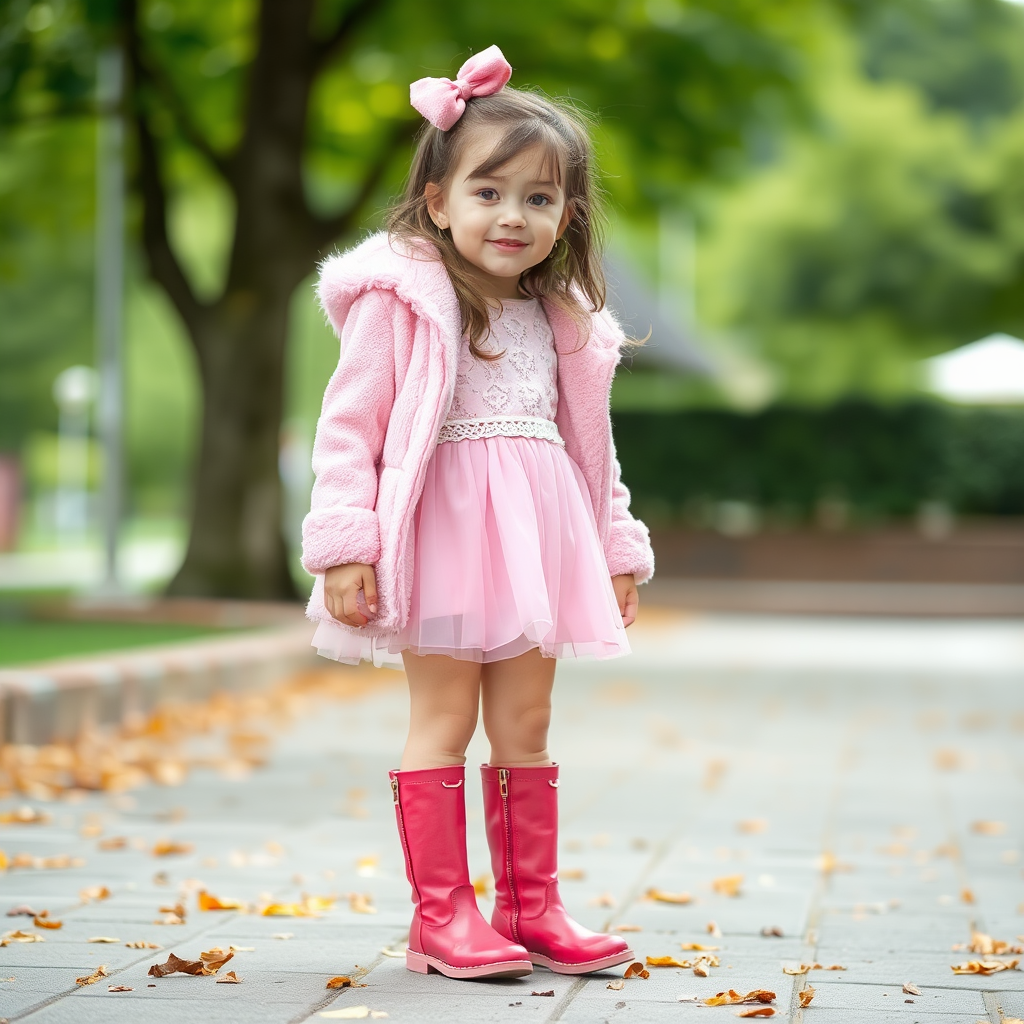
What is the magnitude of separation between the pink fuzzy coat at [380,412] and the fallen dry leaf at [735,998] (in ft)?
2.93

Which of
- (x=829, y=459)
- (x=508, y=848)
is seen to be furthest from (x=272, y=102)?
(x=508, y=848)

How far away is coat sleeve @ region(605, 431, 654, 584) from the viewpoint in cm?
353

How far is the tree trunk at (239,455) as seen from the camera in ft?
40.8

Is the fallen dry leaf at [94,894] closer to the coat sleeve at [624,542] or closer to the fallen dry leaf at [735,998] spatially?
the coat sleeve at [624,542]

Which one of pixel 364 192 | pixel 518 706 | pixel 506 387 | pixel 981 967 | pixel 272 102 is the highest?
pixel 272 102

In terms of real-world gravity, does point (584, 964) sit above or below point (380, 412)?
below

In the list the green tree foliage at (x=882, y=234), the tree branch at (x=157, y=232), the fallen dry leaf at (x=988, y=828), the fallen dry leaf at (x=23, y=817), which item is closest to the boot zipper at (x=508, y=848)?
the fallen dry leaf at (x=23, y=817)

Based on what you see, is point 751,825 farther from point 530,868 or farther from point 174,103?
point 174,103

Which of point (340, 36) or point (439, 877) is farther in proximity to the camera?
point (340, 36)

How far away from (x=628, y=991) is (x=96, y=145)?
40.8 feet

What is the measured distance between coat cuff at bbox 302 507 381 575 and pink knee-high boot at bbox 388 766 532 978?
0.45 m

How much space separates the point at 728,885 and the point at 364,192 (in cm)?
964

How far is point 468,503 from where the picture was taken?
3254 mm

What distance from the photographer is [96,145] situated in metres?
14.3
